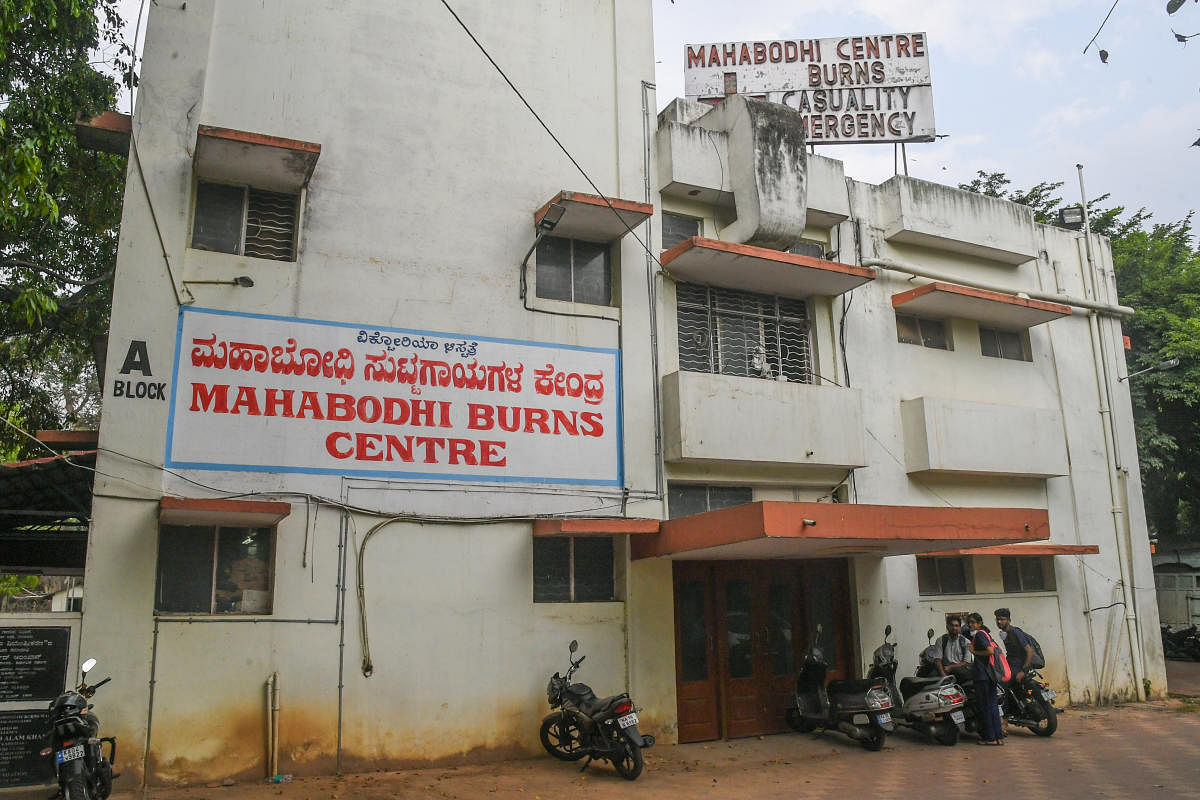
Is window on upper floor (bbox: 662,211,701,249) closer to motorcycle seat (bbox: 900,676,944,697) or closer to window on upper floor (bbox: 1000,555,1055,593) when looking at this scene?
motorcycle seat (bbox: 900,676,944,697)

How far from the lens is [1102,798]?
736 cm

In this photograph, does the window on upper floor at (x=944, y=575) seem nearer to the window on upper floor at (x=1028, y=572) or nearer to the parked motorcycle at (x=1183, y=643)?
the window on upper floor at (x=1028, y=572)

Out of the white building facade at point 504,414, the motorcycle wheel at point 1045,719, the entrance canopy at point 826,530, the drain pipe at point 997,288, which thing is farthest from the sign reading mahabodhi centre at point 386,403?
the motorcycle wheel at point 1045,719

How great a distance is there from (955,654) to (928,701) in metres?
0.79

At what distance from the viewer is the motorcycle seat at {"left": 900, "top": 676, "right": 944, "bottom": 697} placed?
10000mm

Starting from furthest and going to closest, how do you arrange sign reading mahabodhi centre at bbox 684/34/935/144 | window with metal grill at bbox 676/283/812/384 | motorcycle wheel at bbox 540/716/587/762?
sign reading mahabodhi centre at bbox 684/34/935/144, window with metal grill at bbox 676/283/812/384, motorcycle wheel at bbox 540/716/587/762

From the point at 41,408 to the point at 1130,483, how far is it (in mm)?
16353

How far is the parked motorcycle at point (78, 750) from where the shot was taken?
6348 mm

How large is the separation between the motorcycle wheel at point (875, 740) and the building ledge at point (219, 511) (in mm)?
6547

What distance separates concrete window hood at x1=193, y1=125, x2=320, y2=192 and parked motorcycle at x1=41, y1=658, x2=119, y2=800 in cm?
482

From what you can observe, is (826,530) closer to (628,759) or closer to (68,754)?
(628,759)

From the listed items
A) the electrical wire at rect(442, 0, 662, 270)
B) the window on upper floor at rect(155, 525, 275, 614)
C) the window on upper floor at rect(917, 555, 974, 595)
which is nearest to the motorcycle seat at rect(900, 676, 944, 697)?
the window on upper floor at rect(917, 555, 974, 595)

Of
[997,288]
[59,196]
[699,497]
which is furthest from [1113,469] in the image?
[59,196]

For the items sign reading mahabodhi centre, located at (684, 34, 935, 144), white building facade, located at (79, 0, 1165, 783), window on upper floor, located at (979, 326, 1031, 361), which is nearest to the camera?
white building facade, located at (79, 0, 1165, 783)
